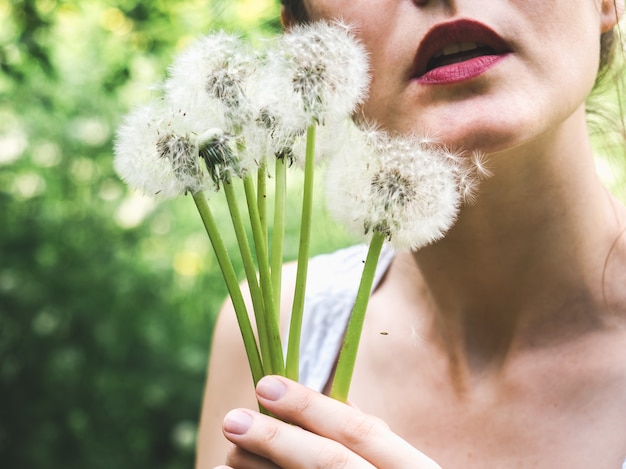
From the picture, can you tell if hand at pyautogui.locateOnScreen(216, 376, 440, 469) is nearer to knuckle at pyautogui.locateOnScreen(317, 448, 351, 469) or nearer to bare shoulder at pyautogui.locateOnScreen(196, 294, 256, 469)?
knuckle at pyautogui.locateOnScreen(317, 448, 351, 469)

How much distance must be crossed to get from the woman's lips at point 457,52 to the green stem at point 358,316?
1.20 ft

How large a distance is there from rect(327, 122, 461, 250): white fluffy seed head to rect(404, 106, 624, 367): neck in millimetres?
471

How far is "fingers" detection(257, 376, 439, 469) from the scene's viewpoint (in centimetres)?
101

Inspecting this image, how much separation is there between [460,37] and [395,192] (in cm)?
36

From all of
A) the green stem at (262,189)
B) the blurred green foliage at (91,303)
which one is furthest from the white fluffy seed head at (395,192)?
the blurred green foliage at (91,303)

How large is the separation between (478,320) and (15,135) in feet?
8.82

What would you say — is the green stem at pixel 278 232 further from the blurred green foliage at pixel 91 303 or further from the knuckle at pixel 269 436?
the blurred green foliage at pixel 91 303

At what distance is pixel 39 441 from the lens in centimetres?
317

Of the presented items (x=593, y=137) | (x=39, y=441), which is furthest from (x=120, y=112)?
(x=593, y=137)

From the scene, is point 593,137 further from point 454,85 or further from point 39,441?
point 39,441

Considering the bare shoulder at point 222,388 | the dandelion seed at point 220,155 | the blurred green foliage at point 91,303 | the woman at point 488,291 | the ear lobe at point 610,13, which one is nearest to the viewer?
the dandelion seed at point 220,155

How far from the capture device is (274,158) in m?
1.02

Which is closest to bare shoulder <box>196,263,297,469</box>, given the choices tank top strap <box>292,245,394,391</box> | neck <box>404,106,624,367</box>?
tank top strap <box>292,245,394,391</box>

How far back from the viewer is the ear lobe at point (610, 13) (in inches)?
58.3
